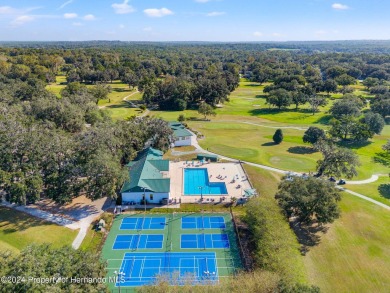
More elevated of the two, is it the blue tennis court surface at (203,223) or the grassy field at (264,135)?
the grassy field at (264,135)

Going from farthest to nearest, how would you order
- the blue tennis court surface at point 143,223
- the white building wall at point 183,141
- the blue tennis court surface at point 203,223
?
the white building wall at point 183,141, the blue tennis court surface at point 203,223, the blue tennis court surface at point 143,223

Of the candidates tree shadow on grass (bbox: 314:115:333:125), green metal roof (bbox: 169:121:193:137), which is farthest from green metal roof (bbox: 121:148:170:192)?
tree shadow on grass (bbox: 314:115:333:125)

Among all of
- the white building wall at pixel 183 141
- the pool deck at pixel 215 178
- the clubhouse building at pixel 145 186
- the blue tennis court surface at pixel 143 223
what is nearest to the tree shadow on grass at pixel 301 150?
the pool deck at pixel 215 178

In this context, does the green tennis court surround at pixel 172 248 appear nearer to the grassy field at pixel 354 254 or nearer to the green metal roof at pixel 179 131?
the grassy field at pixel 354 254

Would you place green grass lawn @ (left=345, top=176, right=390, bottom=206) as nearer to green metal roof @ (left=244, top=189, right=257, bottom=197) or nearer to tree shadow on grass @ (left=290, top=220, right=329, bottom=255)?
tree shadow on grass @ (left=290, top=220, right=329, bottom=255)

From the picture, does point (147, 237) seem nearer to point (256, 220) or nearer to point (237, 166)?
point (256, 220)

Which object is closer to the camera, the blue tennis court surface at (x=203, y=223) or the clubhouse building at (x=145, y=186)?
the blue tennis court surface at (x=203, y=223)

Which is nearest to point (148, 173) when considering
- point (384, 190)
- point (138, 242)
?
point (138, 242)
